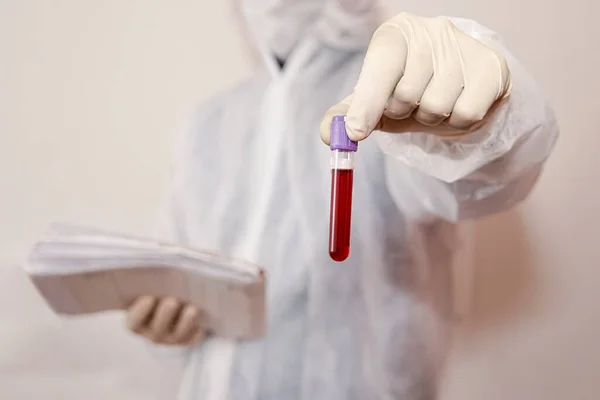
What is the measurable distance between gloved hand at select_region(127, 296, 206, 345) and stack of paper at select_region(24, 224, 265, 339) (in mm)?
11

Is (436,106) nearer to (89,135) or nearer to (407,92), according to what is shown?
(407,92)

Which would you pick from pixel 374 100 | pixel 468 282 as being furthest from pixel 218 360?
pixel 374 100

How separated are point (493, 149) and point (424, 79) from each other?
0.11 meters

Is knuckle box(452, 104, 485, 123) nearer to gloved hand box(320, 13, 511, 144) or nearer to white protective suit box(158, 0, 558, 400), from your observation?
gloved hand box(320, 13, 511, 144)

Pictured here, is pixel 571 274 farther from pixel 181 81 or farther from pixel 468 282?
pixel 181 81

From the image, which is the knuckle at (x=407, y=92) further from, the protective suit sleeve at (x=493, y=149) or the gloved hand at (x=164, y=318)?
the gloved hand at (x=164, y=318)

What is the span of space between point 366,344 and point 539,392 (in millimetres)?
257

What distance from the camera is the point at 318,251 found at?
1.91 feet

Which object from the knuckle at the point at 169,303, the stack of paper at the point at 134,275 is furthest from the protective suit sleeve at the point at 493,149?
the knuckle at the point at 169,303

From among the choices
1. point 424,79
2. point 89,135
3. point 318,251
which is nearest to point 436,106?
point 424,79

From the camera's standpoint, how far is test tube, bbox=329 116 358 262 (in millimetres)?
285

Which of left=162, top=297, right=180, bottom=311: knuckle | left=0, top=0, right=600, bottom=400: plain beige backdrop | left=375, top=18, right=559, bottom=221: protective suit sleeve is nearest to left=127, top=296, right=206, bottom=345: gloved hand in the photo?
left=162, top=297, right=180, bottom=311: knuckle

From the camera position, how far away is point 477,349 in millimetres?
676

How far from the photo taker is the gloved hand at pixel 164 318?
0.57 meters
